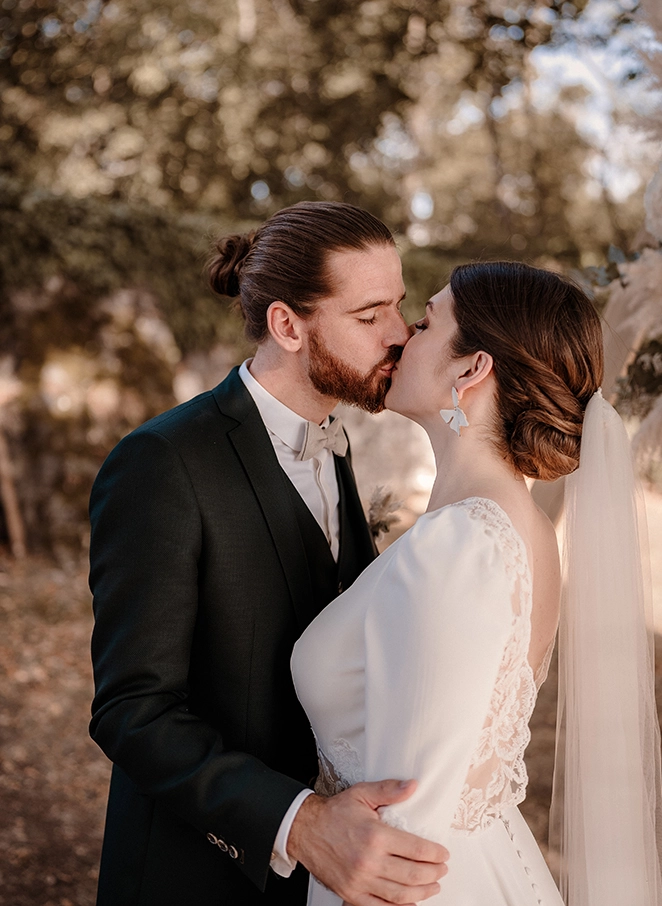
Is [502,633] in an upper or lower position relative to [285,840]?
upper

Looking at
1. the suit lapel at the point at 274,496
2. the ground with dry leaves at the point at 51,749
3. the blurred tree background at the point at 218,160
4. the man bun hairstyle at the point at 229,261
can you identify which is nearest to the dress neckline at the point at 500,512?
the suit lapel at the point at 274,496

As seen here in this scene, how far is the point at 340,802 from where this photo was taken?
1564mm

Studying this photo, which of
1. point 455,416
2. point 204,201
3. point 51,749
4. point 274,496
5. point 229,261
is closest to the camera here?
point 455,416

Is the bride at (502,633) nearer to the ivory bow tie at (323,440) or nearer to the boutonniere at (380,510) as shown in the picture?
the ivory bow tie at (323,440)

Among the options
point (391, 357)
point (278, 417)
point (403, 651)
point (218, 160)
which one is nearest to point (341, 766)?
point (403, 651)

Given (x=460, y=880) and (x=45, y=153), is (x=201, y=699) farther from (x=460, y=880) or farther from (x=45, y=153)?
(x=45, y=153)

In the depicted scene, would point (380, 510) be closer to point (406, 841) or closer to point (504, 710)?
point (504, 710)

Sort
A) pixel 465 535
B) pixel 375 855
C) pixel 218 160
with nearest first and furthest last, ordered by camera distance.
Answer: pixel 375 855
pixel 465 535
pixel 218 160

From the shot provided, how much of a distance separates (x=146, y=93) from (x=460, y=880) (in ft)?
37.0

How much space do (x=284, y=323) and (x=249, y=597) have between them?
2.69 feet

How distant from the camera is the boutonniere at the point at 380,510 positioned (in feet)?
8.35

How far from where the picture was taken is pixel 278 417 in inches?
87.7

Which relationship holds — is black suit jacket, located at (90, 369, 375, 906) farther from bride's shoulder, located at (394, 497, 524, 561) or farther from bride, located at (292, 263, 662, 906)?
bride's shoulder, located at (394, 497, 524, 561)

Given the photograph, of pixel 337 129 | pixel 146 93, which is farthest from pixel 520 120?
pixel 146 93
